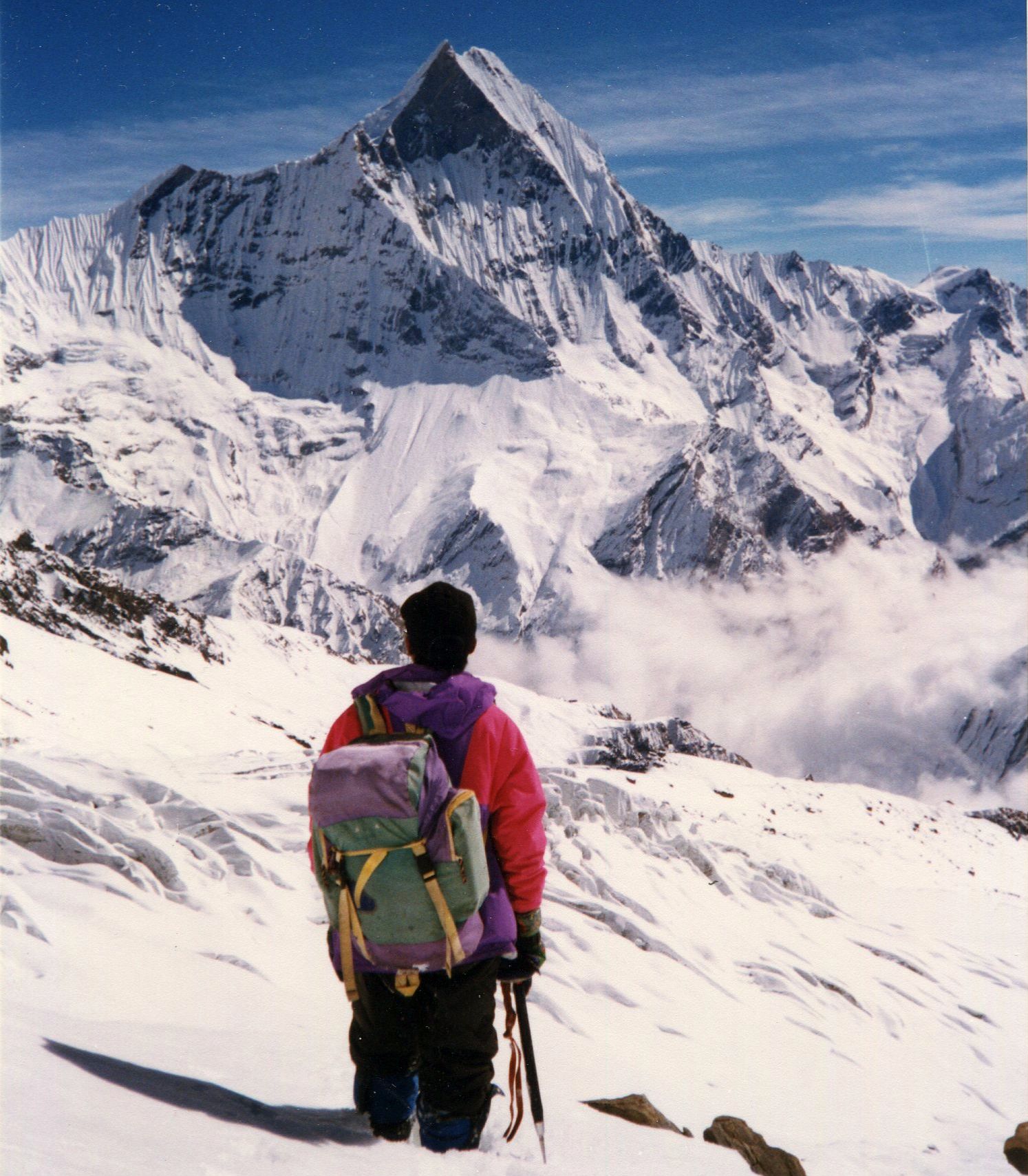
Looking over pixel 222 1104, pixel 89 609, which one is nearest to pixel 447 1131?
pixel 222 1104

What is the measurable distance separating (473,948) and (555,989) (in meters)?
6.83

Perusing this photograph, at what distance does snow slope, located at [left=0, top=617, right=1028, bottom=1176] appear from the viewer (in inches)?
202

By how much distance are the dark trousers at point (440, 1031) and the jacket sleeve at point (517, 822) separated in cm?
40

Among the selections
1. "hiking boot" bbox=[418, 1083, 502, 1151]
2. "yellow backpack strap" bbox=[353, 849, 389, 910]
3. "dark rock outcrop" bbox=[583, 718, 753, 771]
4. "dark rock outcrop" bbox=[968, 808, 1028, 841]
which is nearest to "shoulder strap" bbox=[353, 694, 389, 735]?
"yellow backpack strap" bbox=[353, 849, 389, 910]

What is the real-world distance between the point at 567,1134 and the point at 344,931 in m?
1.98

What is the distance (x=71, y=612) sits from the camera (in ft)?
161

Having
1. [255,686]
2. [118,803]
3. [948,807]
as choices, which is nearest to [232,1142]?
[118,803]

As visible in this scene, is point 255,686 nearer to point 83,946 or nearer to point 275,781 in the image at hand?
point 275,781

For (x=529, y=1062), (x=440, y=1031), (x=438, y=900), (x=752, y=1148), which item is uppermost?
(x=438, y=900)

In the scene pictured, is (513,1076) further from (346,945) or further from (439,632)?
(439,632)

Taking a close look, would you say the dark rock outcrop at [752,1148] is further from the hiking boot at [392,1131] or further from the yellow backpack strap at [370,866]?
the yellow backpack strap at [370,866]

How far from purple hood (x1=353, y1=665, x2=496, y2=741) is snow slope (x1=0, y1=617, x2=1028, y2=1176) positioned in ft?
6.49

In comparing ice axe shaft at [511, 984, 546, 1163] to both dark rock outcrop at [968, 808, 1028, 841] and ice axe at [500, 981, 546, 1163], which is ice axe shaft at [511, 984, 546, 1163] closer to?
ice axe at [500, 981, 546, 1163]

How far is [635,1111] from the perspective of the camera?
687 cm
